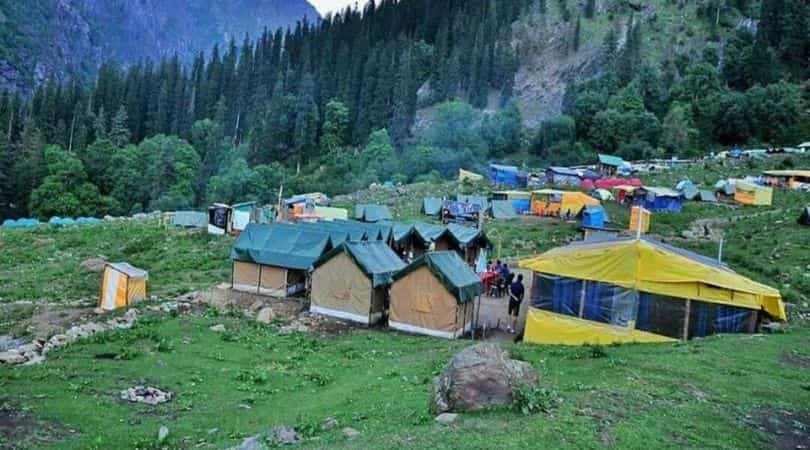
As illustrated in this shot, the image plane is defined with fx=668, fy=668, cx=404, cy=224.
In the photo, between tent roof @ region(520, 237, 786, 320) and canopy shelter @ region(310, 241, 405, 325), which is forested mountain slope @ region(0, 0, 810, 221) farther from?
tent roof @ region(520, 237, 786, 320)

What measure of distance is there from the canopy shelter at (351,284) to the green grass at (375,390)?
8.74 feet

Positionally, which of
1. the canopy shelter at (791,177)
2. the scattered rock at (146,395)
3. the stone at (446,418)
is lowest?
the scattered rock at (146,395)

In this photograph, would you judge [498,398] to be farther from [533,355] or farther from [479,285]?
[479,285]

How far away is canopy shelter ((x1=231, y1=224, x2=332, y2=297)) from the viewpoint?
91.9ft

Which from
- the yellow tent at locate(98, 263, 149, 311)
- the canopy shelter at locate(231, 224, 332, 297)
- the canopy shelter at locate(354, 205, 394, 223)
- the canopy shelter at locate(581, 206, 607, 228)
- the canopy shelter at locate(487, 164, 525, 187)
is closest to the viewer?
the yellow tent at locate(98, 263, 149, 311)

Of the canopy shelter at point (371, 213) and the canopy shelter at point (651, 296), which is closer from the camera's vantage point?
the canopy shelter at point (651, 296)

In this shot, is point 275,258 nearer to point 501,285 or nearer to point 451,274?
point 451,274

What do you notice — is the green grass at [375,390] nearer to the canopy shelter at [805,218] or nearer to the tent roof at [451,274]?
the tent roof at [451,274]

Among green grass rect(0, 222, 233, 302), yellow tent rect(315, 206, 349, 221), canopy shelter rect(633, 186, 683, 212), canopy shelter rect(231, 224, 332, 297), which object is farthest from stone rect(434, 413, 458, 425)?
canopy shelter rect(633, 186, 683, 212)

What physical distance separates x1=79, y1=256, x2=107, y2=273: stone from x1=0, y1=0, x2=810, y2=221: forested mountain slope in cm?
4286

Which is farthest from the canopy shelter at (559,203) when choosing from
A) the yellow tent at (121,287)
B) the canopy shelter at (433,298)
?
the yellow tent at (121,287)

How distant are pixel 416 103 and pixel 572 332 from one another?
321 feet

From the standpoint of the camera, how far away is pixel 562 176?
7375 centimetres

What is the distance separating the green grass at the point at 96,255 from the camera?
103 feet
